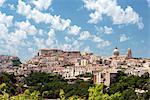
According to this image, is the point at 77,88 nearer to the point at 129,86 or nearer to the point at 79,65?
the point at 129,86

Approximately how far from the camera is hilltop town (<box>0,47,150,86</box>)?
1270 inches

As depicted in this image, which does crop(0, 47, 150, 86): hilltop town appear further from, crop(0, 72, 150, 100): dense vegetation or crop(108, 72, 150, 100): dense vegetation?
crop(0, 72, 150, 100): dense vegetation

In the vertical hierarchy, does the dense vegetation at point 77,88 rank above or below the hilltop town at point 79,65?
below

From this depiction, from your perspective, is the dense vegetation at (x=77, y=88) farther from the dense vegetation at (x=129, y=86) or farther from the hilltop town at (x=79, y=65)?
the hilltop town at (x=79, y=65)

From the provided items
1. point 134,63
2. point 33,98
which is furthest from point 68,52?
point 33,98

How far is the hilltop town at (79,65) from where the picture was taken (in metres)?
32.2

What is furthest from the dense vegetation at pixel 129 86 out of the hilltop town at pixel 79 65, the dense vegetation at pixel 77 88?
the hilltop town at pixel 79 65

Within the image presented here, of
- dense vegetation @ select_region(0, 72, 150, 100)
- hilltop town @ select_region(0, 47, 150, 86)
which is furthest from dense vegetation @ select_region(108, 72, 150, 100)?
hilltop town @ select_region(0, 47, 150, 86)

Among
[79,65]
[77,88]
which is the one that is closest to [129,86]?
[77,88]

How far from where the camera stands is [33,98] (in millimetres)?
8117

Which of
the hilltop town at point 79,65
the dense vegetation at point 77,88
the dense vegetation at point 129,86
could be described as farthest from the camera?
the hilltop town at point 79,65

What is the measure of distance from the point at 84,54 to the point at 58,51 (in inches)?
116

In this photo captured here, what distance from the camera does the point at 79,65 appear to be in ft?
139

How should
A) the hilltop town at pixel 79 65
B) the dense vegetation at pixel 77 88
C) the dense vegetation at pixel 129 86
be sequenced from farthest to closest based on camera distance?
1. the hilltop town at pixel 79 65
2. the dense vegetation at pixel 129 86
3. the dense vegetation at pixel 77 88
